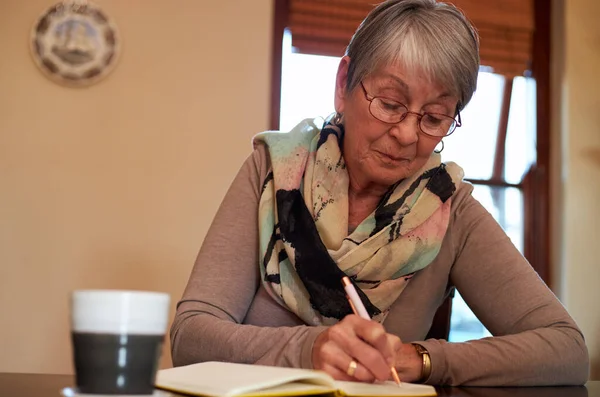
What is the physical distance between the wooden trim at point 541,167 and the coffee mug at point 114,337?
3237mm

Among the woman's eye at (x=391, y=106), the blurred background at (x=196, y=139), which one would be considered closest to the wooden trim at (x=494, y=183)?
the blurred background at (x=196, y=139)

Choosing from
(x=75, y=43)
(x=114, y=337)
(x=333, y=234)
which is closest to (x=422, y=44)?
(x=333, y=234)

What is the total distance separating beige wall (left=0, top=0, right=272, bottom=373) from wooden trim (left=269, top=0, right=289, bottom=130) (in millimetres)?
46

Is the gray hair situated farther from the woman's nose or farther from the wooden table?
the wooden table

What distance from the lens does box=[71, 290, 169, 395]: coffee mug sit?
54cm

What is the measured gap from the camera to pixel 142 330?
1.79ft

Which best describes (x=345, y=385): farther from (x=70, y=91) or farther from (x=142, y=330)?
(x=70, y=91)

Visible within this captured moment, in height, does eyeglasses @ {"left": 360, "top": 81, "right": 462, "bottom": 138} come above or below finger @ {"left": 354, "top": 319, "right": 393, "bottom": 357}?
above

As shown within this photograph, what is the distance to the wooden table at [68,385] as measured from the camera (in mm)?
819

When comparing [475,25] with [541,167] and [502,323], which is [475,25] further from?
[502,323]

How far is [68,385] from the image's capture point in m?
0.88

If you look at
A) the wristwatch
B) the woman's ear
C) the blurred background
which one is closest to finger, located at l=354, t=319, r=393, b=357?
the wristwatch

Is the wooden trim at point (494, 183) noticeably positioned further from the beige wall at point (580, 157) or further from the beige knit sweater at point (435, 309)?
the beige knit sweater at point (435, 309)

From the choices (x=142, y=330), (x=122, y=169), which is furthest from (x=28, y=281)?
(x=142, y=330)
